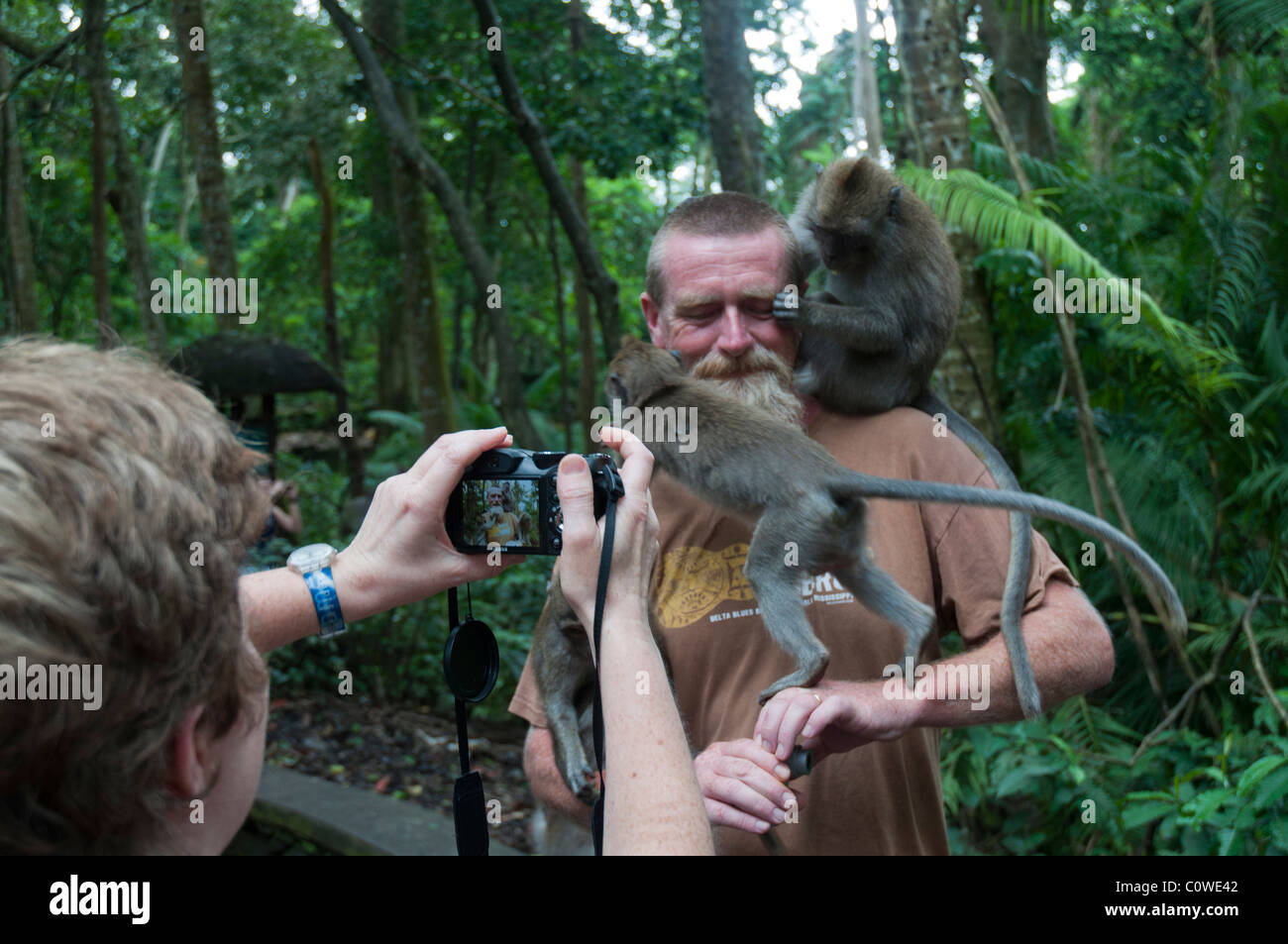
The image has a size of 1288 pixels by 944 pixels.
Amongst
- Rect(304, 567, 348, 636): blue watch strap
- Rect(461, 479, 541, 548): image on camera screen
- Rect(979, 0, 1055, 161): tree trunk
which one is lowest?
Rect(304, 567, 348, 636): blue watch strap

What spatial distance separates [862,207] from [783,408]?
124 centimetres

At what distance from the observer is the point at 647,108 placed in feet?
29.7

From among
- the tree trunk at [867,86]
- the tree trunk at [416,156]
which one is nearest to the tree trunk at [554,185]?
the tree trunk at [416,156]

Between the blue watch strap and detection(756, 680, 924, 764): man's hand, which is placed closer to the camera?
detection(756, 680, 924, 764): man's hand

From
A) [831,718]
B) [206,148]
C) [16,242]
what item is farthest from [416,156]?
[831,718]

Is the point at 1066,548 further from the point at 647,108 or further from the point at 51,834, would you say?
the point at 647,108

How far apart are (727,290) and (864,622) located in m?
0.89

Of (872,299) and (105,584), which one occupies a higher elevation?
(872,299)

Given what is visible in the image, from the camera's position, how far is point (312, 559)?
6.89ft

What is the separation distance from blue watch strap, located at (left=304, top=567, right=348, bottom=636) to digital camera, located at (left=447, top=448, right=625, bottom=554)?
10.6 inches

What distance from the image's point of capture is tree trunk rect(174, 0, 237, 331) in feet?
30.4

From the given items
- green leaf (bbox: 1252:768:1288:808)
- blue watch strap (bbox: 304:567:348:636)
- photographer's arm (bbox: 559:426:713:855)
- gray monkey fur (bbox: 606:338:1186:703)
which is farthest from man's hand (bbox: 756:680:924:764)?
green leaf (bbox: 1252:768:1288:808)

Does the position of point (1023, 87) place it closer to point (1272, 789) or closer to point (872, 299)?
point (872, 299)

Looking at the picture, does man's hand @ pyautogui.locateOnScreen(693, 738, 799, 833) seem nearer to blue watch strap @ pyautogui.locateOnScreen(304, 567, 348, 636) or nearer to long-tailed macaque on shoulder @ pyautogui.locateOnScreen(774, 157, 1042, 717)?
blue watch strap @ pyautogui.locateOnScreen(304, 567, 348, 636)
